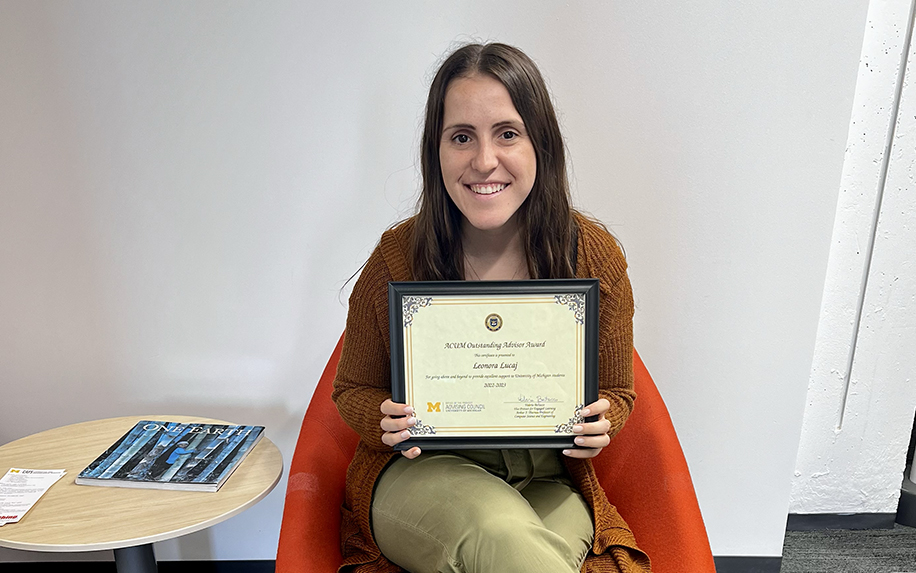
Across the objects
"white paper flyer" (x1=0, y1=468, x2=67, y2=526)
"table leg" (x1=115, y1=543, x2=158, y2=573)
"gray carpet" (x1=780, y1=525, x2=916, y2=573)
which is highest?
"white paper flyer" (x1=0, y1=468, x2=67, y2=526)

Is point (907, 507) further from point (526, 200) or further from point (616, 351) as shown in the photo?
point (526, 200)

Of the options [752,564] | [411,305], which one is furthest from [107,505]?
[752,564]

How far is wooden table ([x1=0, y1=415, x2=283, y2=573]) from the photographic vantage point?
1.31 metres

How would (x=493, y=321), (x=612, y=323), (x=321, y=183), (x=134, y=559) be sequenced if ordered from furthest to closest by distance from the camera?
(x=321, y=183) → (x=134, y=559) → (x=612, y=323) → (x=493, y=321)

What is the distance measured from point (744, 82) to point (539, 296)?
99 centimetres

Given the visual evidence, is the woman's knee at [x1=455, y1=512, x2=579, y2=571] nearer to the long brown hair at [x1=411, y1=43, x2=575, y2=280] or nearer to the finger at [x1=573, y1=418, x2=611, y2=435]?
the finger at [x1=573, y1=418, x2=611, y2=435]

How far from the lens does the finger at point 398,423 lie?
1267 millimetres

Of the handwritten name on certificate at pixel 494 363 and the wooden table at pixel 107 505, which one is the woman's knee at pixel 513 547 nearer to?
the handwritten name on certificate at pixel 494 363

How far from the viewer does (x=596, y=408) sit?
1.27m

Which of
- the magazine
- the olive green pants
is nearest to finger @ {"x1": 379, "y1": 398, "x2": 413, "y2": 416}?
the olive green pants

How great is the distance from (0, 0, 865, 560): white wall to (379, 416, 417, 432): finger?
728 mm

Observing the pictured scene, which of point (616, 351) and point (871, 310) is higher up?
point (616, 351)

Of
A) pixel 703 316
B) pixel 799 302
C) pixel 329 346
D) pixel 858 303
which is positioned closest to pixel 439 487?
pixel 329 346

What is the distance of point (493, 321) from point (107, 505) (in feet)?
3.08
